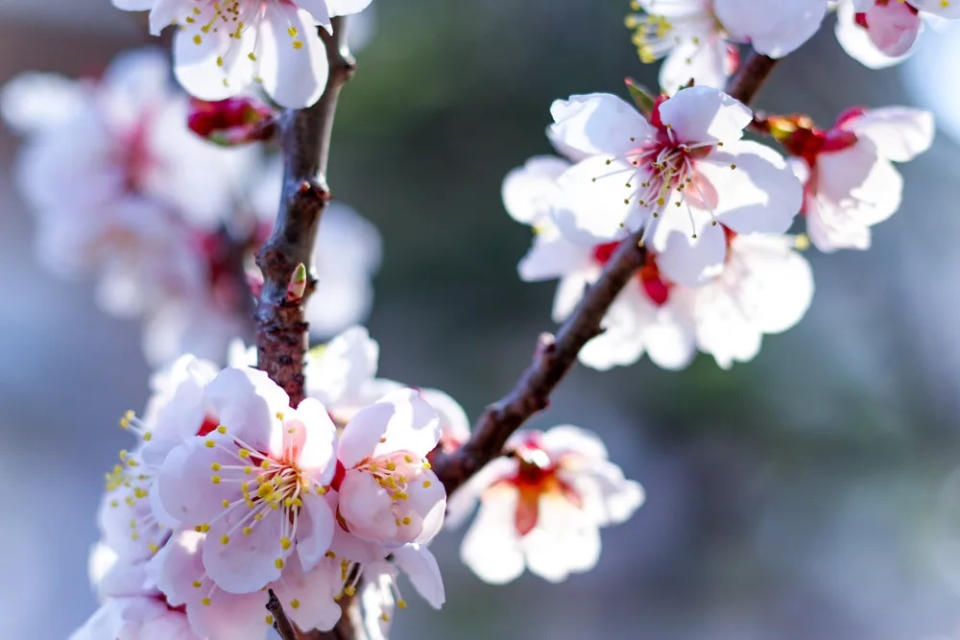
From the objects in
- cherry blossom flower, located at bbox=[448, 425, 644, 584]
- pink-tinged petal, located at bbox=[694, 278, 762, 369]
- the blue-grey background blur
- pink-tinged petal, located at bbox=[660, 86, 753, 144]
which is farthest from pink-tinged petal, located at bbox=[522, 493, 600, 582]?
the blue-grey background blur

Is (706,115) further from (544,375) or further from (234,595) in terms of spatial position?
(234,595)

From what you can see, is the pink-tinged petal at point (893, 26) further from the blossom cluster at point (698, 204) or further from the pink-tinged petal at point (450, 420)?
the pink-tinged petal at point (450, 420)

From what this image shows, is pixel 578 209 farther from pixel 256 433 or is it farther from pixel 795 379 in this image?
pixel 795 379

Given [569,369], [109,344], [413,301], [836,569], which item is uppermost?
[569,369]

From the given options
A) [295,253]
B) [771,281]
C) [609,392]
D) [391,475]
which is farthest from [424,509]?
[609,392]

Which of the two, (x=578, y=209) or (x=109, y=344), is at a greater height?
(x=578, y=209)

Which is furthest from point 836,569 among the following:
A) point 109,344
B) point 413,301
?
point 109,344

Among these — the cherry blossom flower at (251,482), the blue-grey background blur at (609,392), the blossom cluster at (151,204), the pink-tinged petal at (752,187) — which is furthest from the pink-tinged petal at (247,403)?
the blue-grey background blur at (609,392)
